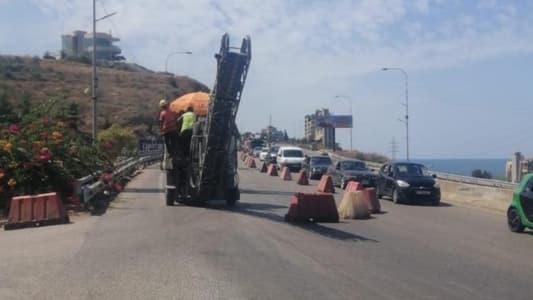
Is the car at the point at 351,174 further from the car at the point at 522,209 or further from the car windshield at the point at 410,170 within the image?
the car at the point at 522,209

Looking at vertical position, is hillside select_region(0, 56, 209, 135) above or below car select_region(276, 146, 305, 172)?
above

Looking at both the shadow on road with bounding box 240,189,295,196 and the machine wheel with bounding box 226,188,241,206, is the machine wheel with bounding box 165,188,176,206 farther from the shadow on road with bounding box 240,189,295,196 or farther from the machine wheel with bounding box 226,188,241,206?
the shadow on road with bounding box 240,189,295,196

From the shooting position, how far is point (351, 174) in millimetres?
33344

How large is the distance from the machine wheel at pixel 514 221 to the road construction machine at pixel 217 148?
738cm

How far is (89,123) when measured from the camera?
8081cm

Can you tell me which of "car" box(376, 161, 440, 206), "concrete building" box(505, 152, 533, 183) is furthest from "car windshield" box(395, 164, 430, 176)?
"concrete building" box(505, 152, 533, 183)

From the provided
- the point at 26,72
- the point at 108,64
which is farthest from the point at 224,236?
the point at 108,64

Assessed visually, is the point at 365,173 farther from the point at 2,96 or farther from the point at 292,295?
the point at 2,96

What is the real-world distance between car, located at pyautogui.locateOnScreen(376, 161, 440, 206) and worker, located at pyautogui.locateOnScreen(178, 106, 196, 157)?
8.53m

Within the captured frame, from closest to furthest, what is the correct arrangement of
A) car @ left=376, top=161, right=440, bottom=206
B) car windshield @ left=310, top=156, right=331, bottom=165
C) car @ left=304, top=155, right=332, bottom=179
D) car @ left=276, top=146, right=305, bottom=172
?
car @ left=376, top=161, right=440, bottom=206 < car @ left=304, top=155, right=332, bottom=179 < car windshield @ left=310, top=156, right=331, bottom=165 < car @ left=276, top=146, right=305, bottom=172

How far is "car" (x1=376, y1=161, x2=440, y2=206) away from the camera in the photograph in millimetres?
25609

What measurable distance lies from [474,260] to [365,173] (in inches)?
840

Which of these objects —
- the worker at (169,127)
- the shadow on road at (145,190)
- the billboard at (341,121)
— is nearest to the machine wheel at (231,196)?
the worker at (169,127)

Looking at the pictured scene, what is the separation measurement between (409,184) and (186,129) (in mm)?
8960
